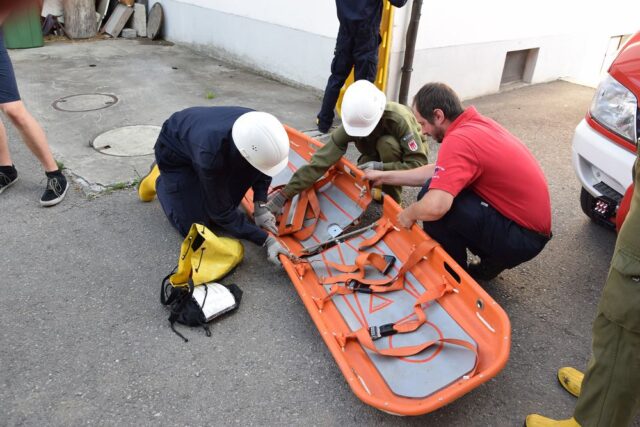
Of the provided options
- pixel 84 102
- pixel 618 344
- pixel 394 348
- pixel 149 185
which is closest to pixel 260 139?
pixel 394 348

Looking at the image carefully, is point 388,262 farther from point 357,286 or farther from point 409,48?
point 409,48

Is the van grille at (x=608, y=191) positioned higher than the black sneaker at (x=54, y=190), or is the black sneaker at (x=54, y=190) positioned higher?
the van grille at (x=608, y=191)

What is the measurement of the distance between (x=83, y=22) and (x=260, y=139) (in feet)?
28.6

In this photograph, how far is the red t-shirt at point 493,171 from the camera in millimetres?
2293

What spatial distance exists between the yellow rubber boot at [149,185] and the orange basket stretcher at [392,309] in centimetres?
78

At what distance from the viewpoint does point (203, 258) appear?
273cm

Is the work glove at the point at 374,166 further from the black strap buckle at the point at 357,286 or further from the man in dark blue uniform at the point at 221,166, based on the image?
the black strap buckle at the point at 357,286

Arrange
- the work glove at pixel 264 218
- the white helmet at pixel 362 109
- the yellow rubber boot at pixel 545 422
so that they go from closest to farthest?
the yellow rubber boot at pixel 545 422, the white helmet at pixel 362 109, the work glove at pixel 264 218

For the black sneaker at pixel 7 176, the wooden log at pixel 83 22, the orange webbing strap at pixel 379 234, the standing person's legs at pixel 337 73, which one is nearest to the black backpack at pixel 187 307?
the orange webbing strap at pixel 379 234

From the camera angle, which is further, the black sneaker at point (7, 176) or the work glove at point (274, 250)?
the black sneaker at point (7, 176)

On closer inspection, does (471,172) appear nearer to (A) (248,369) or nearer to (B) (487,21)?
(A) (248,369)

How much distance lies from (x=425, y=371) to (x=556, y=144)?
3.88 m

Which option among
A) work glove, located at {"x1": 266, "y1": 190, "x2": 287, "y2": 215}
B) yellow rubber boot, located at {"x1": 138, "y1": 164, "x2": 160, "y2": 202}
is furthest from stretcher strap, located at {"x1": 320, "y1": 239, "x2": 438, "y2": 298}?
yellow rubber boot, located at {"x1": 138, "y1": 164, "x2": 160, "y2": 202}

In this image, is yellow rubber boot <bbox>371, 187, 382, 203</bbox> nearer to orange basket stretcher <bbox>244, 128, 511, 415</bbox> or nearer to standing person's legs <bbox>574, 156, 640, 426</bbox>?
orange basket stretcher <bbox>244, 128, 511, 415</bbox>
